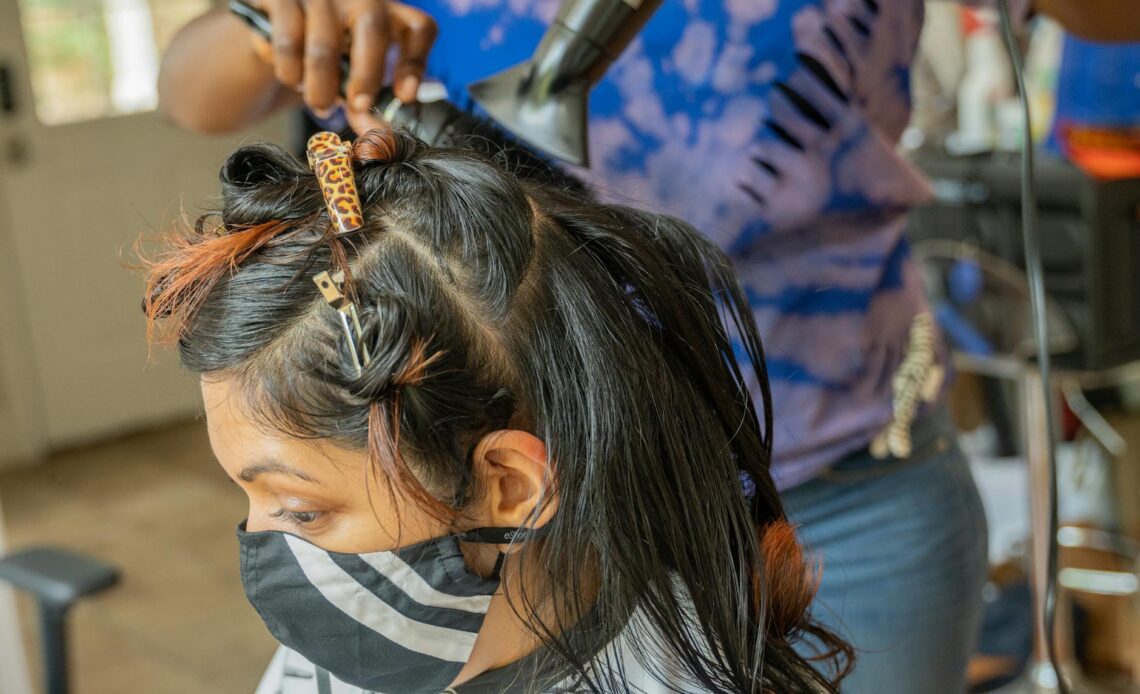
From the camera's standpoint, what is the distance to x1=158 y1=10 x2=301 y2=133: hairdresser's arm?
0.89 meters

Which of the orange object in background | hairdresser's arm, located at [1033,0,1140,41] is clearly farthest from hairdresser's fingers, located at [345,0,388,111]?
the orange object in background

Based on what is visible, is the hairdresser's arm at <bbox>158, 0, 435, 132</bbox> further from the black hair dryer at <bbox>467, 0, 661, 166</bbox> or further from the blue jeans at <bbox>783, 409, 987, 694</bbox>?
the blue jeans at <bbox>783, 409, 987, 694</bbox>

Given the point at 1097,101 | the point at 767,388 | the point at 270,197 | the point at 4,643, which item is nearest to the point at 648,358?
the point at 767,388

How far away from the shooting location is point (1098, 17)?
977mm

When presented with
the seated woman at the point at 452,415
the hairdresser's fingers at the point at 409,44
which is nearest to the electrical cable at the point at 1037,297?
the seated woman at the point at 452,415

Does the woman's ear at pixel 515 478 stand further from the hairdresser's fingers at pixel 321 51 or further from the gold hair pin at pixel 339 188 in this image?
the hairdresser's fingers at pixel 321 51

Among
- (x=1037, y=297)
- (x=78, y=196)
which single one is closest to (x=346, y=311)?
(x=1037, y=297)

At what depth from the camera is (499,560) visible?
75 cm

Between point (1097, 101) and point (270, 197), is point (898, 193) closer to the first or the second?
point (270, 197)

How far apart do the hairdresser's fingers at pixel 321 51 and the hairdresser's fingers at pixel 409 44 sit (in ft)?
0.14

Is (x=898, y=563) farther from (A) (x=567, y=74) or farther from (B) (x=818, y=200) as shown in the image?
(A) (x=567, y=74)

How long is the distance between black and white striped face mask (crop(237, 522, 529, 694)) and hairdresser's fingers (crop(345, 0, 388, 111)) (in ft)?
0.95

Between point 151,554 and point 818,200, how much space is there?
2.85m

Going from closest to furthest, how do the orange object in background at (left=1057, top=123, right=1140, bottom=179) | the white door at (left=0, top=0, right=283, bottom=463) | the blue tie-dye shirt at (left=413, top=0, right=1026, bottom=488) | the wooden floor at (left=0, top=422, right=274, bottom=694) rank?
the blue tie-dye shirt at (left=413, top=0, right=1026, bottom=488) < the orange object in background at (left=1057, top=123, right=1140, bottom=179) < the wooden floor at (left=0, top=422, right=274, bottom=694) < the white door at (left=0, top=0, right=283, bottom=463)
